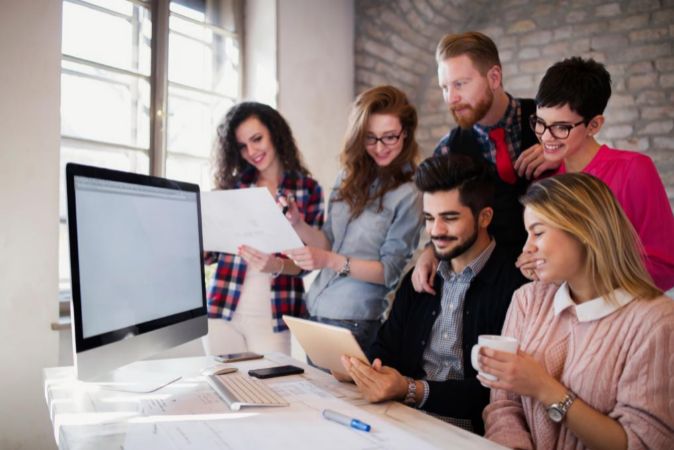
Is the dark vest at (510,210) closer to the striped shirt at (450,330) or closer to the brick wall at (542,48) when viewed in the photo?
the striped shirt at (450,330)

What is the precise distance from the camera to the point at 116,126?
2840 millimetres

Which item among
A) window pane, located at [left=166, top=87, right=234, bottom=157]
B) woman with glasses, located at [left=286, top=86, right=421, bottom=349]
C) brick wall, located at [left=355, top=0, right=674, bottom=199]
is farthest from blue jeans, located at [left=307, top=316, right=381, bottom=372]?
brick wall, located at [left=355, top=0, right=674, bottom=199]

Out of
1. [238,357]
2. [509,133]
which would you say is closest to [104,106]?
[238,357]

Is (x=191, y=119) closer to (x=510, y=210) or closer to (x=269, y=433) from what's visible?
(x=510, y=210)

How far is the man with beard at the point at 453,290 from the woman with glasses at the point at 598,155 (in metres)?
0.24

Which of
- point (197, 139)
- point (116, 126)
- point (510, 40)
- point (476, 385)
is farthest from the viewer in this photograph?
point (510, 40)

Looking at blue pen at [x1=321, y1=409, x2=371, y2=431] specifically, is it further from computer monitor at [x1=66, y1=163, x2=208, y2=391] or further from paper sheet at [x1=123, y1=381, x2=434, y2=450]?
computer monitor at [x1=66, y1=163, x2=208, y2=391]

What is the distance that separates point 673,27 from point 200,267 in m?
3.24

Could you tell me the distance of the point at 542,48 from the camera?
3.73 m

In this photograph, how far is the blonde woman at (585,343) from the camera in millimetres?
1040

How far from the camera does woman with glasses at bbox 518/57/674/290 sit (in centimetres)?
142

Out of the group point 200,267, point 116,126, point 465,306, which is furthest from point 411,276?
point 116,126

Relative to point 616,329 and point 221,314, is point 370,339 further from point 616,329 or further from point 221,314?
point 616,329

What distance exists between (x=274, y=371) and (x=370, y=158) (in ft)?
3.00
